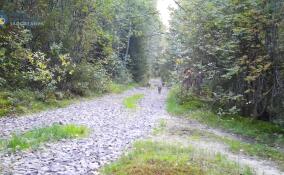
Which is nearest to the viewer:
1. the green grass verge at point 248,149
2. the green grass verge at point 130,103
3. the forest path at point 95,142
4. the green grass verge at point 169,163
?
the green grass verge at point 169,163

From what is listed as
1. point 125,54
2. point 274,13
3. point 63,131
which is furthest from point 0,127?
point 125,54

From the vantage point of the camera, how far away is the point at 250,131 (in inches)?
701

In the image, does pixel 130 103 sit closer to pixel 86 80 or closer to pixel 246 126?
pixel 86 80

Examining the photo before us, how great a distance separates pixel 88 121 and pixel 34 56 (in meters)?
7.38

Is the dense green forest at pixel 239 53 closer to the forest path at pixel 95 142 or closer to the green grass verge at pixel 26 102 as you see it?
the forest path at pixel 95 142

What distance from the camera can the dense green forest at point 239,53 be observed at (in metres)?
17.2

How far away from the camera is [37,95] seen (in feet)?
68.7

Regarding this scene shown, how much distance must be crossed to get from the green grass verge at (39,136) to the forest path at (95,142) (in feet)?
1.05

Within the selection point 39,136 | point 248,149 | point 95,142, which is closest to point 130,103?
point 248,149

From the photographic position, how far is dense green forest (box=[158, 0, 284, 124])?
17.2 m

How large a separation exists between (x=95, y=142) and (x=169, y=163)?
3507mm

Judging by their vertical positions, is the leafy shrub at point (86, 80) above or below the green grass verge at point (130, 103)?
above

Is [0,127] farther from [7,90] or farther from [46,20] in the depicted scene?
[46,20]
